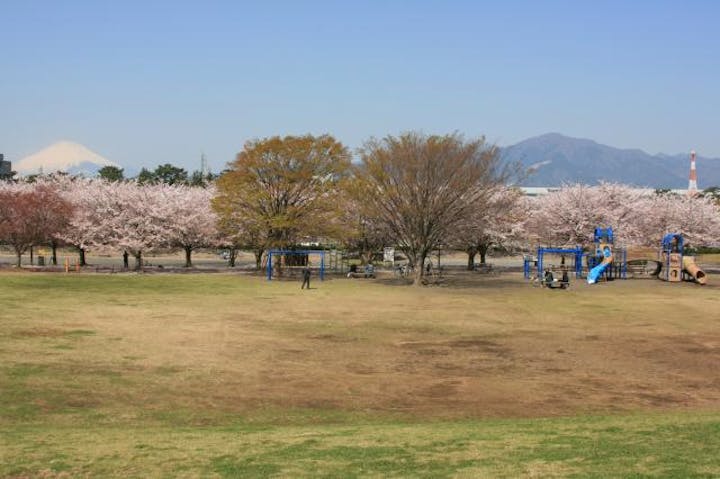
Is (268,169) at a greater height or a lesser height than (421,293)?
greater

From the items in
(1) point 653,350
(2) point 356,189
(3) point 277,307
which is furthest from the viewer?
(2) point 356,189

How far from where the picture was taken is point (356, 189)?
51.2 meters

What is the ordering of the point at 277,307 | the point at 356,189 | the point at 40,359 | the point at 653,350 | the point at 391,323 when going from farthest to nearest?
the point at 356,189 < the point at 277,307 < the point at 391,323 < the point at 653,350 < the point at 40,359

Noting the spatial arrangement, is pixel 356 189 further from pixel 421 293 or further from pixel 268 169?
pixel 421 293

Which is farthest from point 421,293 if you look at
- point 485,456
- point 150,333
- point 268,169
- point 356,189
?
point 485,456

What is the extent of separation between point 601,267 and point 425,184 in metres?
15.7

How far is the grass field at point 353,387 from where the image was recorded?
1116cm

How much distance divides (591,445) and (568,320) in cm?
2101

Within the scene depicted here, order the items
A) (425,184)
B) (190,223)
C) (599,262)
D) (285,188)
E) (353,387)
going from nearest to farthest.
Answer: (353,387) → (425,184) → (285,188) → (599,262) → (190,223)

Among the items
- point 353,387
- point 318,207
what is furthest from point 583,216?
point 353,387

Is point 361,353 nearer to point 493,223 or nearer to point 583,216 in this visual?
point 493,223

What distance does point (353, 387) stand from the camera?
18.8m

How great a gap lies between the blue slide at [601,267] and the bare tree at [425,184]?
10.3 meters

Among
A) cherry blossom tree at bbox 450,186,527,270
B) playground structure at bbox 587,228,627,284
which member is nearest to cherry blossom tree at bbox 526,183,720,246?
cherry blossom tree at bbox 450,186,527,270
